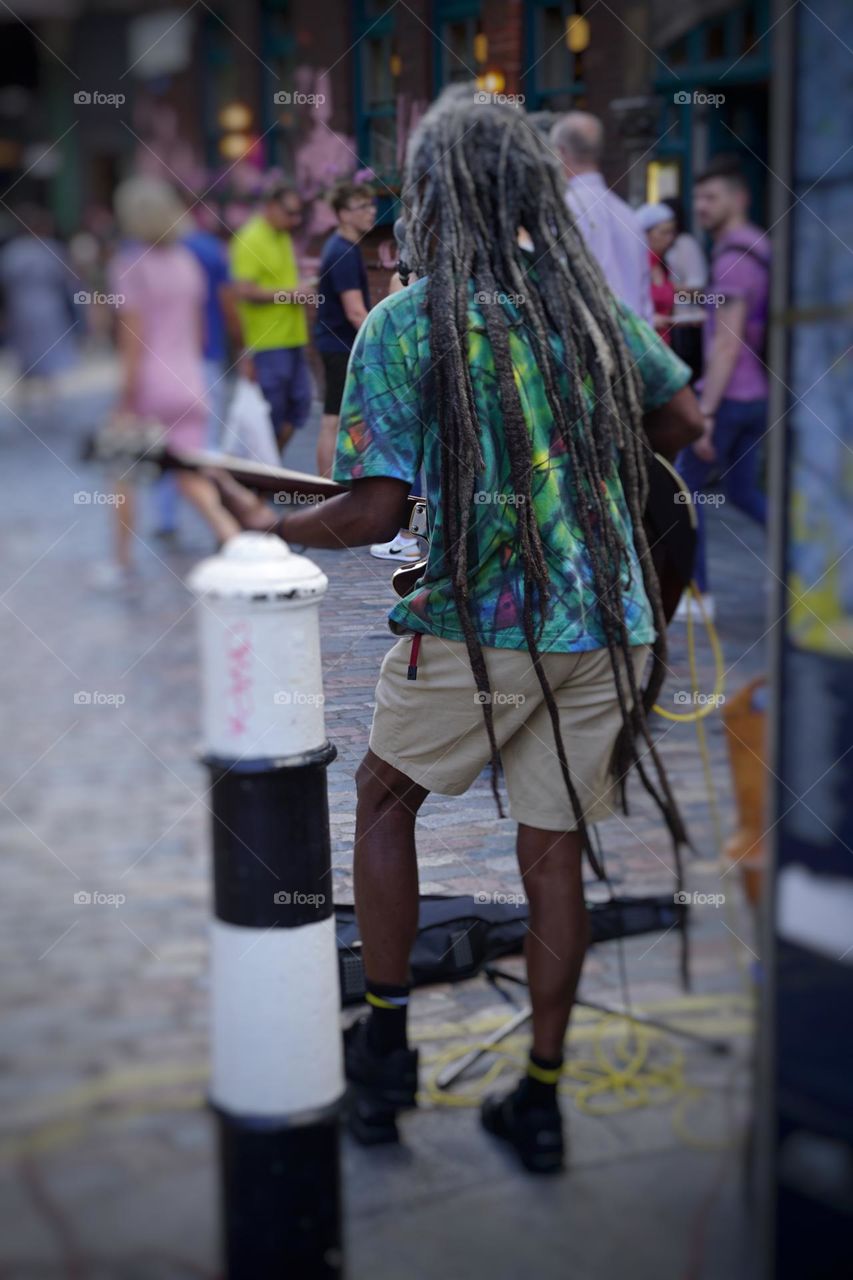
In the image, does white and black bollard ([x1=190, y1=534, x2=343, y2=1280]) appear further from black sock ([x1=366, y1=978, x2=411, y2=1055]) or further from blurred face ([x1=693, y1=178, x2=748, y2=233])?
blurred face ([x1=693, y1=178, x2=748, y2=233])

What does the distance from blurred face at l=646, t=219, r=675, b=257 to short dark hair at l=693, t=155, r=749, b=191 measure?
0.14m

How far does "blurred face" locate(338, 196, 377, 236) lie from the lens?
2.77m

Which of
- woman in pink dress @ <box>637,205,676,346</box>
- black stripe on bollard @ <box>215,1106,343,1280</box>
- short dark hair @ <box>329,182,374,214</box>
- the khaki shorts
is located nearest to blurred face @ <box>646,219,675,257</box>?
woman in pink dress @ <box>637,205,676,346</box>

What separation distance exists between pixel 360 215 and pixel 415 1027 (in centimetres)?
169

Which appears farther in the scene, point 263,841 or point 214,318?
point 214,318

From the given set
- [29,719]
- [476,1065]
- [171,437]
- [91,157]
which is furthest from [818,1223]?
[29,719]

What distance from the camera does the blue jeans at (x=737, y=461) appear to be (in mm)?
4289

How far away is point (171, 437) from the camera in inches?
97.7

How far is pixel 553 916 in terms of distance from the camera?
276cm

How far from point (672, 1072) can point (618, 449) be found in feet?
4.09

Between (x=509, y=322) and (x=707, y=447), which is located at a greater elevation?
(x=509, y=322)

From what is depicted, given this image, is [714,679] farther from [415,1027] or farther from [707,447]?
[415,1027]

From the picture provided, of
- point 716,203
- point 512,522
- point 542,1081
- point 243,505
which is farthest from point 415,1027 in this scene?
point 716,203

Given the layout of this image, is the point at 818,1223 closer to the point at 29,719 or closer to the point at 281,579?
the point at 281,579
